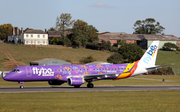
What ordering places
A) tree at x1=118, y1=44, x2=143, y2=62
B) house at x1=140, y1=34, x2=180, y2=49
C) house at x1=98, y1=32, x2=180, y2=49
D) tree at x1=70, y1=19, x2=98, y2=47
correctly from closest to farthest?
tree at x1=118, y1=44, x2=143, y2=62
tree at x1=70, y1=19, x2=98, y2=47
house at x1=140, y1=34, x2=180, y2=49
house at x1=98, y1=32, x2=180, y2=49

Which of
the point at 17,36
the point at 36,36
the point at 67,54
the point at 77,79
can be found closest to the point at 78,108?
the point at 77,79

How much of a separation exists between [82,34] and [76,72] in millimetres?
111539

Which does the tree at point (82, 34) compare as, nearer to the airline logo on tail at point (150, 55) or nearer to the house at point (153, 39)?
the house at point (153, 39)

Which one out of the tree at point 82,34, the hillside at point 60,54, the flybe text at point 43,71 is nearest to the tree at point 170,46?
the hillside at point 60,54

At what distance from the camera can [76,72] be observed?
139 ft

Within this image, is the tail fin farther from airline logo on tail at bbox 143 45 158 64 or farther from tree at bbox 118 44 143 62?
tree at bbox 118 44 143 62

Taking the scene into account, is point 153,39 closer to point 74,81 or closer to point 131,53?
point 131,53

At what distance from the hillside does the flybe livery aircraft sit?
71.0 m

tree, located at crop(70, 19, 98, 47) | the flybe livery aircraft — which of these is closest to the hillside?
tree, located at crop(70, 19, 98, 47)

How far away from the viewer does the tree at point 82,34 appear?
15100 cm

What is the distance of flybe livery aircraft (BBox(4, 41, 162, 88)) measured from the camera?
131 feet

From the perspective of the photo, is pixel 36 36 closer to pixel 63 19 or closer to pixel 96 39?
pixel 63 19

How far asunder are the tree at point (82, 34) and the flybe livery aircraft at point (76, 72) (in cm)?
10459

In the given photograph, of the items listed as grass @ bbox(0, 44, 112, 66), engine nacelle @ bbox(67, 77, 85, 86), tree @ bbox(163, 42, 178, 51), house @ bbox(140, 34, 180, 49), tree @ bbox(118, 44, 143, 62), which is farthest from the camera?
house @ bbox(140, 34, 180, 49)
